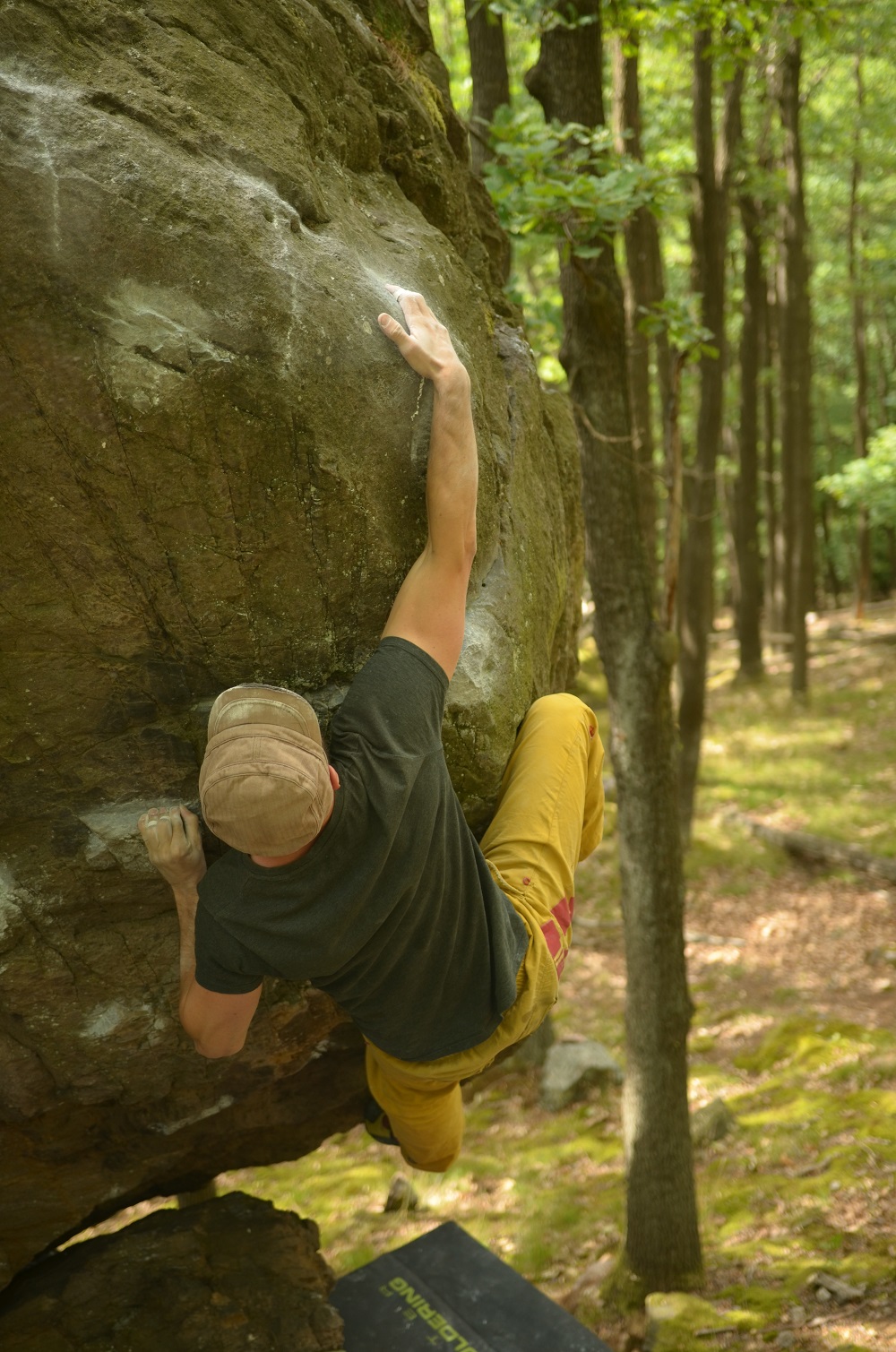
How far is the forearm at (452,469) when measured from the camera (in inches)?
130

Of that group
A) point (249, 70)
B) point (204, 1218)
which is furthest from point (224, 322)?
point (204, 1218)

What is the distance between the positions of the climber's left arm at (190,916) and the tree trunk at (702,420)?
667 cm

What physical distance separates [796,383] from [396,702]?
47.4 ft

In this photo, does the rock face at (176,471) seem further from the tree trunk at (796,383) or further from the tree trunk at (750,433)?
the tree trunk at (750,433)

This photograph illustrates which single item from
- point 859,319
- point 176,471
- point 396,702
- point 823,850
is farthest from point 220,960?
point 859,319

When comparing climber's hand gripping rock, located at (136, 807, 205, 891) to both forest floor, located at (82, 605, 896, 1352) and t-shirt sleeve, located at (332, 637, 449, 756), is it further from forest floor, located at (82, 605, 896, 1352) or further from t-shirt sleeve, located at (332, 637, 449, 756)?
forest floor, located at (82, 605, 896, 1352)

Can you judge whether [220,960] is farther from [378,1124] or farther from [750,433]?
[750,433]

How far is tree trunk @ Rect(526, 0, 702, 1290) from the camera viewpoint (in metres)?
6.36

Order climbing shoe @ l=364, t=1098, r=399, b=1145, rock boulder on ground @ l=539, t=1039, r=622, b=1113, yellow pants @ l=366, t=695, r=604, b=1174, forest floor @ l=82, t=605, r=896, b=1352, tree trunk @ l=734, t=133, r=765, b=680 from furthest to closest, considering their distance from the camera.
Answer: tree trunk @ l=734, t=133, r=765, b=680 < rock boulder on ground @ l=539, t=1039, r=622, b=1113 < forest floor @ l=82, t=605, r=896, b=1352 < climbing shoe @ l=364, t=1098, r=399, b=1145 < yellow pants @ l=366, t=695, r=604, b=1174

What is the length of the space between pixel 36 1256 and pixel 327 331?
153 inches

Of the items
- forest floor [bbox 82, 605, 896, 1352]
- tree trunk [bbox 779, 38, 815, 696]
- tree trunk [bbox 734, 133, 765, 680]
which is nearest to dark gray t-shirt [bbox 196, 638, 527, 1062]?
forest floor [bbox 82, 605, 896, 1352]

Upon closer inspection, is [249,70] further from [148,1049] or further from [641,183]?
[148,1049]

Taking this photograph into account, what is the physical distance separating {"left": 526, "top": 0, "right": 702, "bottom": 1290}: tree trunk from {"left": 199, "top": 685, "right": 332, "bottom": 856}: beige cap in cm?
390

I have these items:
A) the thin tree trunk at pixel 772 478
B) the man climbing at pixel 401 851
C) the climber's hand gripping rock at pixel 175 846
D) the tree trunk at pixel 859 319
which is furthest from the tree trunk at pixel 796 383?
the climber's hand gripping rock at pixel 175 846
